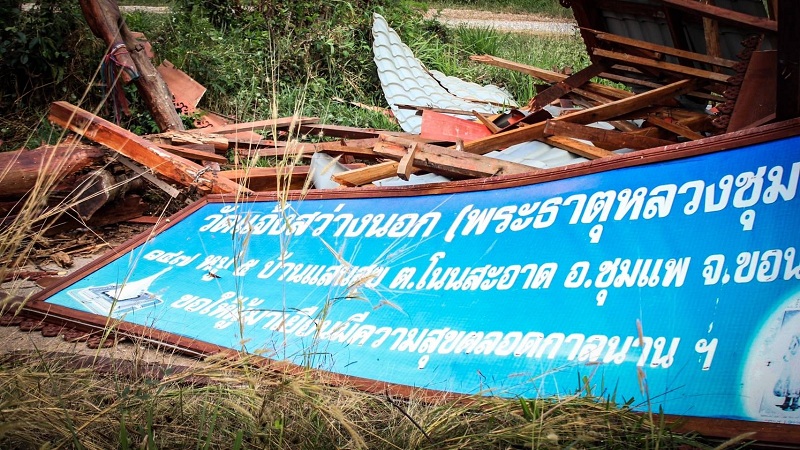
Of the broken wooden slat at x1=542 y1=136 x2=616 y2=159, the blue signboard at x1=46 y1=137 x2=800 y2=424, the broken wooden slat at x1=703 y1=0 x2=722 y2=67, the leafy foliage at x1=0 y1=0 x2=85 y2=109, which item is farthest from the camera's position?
the leafy foliage at x1=0 y1=0 x2=85 y2=109

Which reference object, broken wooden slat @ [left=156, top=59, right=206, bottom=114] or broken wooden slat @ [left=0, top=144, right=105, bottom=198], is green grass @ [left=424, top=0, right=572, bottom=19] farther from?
broken wooden slat @ [left=0, top=144, right=105, bottom=198]

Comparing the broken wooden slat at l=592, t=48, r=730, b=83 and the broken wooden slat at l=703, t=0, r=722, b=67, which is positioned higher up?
the broken wooden slat at l=703, t=0, r=722, b=67

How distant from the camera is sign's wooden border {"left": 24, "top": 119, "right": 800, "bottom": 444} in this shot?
2.41 m

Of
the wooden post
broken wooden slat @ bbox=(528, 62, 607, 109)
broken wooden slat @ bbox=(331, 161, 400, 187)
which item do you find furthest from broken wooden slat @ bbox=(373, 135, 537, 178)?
the wooden post

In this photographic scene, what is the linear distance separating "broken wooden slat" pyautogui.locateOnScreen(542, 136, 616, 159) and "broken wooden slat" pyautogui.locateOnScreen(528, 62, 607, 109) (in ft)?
4.57

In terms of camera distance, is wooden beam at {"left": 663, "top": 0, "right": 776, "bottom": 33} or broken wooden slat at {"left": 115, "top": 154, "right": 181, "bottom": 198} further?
broken wooden slat at {"left": 115, "top": 154, "right": 181, "bottom": 198}

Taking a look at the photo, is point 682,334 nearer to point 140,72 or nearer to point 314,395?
point 314,395

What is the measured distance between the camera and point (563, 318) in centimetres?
302

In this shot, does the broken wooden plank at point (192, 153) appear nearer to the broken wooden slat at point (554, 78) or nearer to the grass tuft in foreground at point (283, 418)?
the broken wooden slat at point (554, 78)

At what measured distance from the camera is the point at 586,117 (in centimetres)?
539

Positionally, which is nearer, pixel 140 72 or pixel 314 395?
pixel 314 395

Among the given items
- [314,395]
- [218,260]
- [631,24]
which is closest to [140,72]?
[218,260]

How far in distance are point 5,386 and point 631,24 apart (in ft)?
16.8

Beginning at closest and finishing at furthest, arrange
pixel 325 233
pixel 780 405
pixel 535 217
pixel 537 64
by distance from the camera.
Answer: pixel 780 405, pixel 535 217, pixel 325 233, pixel 537 64
